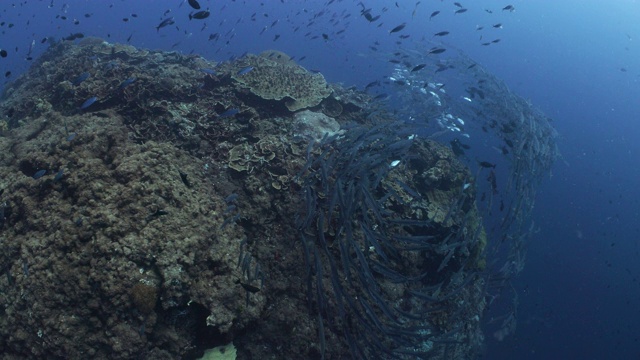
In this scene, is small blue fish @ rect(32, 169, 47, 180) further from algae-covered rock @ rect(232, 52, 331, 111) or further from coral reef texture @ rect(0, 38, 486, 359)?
algae-covered rock @ rect(232, 52, 331, 111)

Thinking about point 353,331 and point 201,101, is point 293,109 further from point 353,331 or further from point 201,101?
point 353,331

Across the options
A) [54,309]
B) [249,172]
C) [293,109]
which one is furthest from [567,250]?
[54,309]

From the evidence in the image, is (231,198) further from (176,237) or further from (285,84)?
(285,84)

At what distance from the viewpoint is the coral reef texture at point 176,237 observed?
185 inches

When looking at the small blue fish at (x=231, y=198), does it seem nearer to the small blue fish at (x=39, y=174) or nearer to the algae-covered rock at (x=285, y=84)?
the small blue fish at (x=39, y=174)

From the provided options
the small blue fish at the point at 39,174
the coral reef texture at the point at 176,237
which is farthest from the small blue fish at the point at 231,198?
the small blue fish at the point at 39,174

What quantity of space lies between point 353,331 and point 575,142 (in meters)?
53.0

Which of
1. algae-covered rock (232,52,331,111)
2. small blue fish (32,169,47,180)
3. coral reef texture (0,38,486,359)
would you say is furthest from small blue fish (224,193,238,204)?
algae-covered rock (232,52,331,111)

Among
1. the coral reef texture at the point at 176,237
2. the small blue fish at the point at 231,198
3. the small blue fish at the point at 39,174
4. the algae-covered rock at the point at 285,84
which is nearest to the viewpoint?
the coral reef texture at the point at 176,237

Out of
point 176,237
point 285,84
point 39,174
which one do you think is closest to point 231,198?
point 176,237

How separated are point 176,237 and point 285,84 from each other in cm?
717

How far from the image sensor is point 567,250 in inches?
1038

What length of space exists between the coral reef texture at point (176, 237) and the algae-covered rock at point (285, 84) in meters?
0.93

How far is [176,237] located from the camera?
528cm
